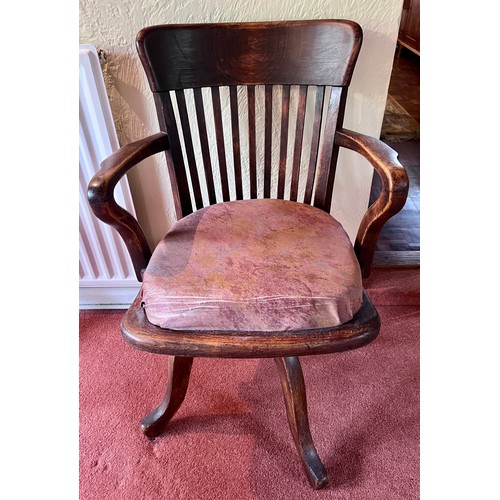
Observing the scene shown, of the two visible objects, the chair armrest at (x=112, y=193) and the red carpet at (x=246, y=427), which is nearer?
the chair armrest at (x=112, y=193)

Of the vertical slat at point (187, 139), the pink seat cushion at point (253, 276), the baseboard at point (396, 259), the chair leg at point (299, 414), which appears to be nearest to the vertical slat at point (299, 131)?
the pink seat cushion at point (253, 276)

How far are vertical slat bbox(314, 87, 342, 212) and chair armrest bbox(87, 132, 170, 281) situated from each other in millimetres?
357

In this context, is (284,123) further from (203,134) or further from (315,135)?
(203,134)

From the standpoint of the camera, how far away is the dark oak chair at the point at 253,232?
735 mm

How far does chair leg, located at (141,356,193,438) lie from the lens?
1019mm

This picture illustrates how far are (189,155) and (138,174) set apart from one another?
1.11 feet

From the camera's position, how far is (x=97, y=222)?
4.07 ft

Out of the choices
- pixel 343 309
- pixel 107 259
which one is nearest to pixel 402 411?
pixel 343 309

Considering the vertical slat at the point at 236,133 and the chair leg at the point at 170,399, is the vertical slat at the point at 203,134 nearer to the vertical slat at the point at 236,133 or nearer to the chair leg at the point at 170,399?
the vertical slat at the point at 236,133

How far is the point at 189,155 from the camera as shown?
1001mm

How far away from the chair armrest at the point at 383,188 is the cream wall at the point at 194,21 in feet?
0.95

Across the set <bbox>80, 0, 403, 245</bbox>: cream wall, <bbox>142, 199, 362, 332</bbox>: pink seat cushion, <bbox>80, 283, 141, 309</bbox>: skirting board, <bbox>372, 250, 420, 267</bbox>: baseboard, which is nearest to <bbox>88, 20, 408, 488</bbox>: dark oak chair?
<bbox>142, 199, 362, 332</bbox>: pink seat cushion
